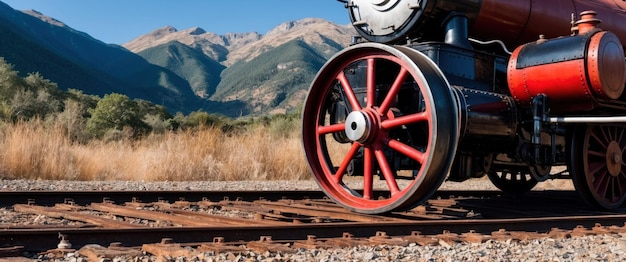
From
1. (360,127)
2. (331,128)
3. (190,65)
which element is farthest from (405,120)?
(190,65)

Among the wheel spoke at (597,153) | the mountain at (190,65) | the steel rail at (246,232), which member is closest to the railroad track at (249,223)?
the steel rail at (246,232)

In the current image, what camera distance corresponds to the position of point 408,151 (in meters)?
5.02

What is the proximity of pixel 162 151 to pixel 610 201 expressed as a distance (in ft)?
21.6

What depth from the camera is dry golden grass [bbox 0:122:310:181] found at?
354 inches

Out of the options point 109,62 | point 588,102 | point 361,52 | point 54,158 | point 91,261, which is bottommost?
point 91,261

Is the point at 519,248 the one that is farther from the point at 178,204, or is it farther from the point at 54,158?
the point at 54,158

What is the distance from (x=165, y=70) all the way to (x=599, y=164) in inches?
5353

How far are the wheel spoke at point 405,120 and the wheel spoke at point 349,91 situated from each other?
40 cm

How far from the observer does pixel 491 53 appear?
6062mm

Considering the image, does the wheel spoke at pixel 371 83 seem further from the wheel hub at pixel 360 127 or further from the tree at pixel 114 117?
the tree at pixel 114 117

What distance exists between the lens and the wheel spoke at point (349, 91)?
5539mm

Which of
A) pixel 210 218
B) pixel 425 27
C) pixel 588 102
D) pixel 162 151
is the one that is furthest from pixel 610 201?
pixel 162 151

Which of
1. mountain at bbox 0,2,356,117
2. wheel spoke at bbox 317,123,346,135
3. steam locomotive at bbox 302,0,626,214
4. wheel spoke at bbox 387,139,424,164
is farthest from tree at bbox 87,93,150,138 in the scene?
mountain at bbox 0,2,356,117

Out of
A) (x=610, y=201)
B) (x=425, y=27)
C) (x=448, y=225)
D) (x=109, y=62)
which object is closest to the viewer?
(x=448, y=225)
